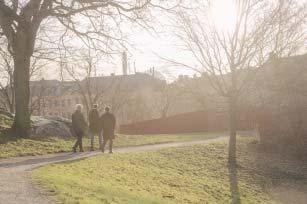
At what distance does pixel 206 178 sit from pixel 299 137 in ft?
31.8

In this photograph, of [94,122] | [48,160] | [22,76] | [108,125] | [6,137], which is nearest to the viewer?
[48,160]

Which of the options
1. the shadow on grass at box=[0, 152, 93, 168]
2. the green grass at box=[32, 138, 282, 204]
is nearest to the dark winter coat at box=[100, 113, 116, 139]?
the green grass at box=[32, 138, 282, 204]

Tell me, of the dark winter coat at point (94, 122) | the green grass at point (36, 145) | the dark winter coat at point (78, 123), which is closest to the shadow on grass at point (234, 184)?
the dark winter coat at point (94, 122)

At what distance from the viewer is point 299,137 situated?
82.0 ft

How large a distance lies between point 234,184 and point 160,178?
2.93 metres

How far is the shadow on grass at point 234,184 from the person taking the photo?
15.0 m

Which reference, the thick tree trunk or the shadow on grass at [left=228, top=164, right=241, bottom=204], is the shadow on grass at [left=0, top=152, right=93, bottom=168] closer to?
the thick tree trunk

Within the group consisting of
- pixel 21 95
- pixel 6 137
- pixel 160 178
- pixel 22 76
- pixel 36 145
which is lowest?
pixel 160 178

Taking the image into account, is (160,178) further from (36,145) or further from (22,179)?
(36,145)

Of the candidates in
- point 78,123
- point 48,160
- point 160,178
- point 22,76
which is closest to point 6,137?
point 22,76

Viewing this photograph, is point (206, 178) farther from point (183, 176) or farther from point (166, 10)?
point (166, 10)

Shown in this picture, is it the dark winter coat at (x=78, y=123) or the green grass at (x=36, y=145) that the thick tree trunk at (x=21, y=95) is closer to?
the green grass at (x=36, y=145)

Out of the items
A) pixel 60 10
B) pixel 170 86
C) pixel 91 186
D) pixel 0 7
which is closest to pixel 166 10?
pixel 60 10

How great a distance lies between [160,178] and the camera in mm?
15438
